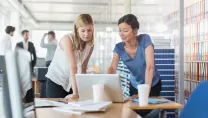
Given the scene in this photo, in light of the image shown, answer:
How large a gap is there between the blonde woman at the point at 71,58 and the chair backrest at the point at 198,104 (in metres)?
0.96

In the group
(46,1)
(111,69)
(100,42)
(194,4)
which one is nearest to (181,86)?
(194,4)

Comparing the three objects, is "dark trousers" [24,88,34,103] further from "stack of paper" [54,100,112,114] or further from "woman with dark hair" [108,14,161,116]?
"woman with dark hair" [108,14,161,116]

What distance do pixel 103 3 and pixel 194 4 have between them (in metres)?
5.79

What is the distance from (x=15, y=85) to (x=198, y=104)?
3.31 ft

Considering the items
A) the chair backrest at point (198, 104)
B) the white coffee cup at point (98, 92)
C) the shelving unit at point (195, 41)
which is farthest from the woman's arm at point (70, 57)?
the shelving unit at point (195, 41)

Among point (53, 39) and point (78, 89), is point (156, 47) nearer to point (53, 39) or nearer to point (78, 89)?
point (78, 89)

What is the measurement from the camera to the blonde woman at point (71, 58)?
7.13 feet

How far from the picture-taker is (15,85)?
0.42 metres

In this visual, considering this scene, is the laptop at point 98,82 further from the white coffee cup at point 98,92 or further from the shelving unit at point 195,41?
the shelving unit at point 195,41

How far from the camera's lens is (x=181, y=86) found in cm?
408

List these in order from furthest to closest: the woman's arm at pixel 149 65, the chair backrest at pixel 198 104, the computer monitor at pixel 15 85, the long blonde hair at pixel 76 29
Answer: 1. the woman's arm at pixel 149 65
2. the long blonde hair at pixel 76 29
3. the chair backrest at pixel 198 104
4. the computer monitor at pixel 15 85

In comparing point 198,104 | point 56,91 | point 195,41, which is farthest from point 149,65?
point 195,41

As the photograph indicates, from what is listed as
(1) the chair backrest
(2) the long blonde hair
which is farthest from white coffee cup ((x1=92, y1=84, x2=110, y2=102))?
(1) the chair backrest

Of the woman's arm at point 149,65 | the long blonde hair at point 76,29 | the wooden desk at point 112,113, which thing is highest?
the long blonde hair at point 76,29
